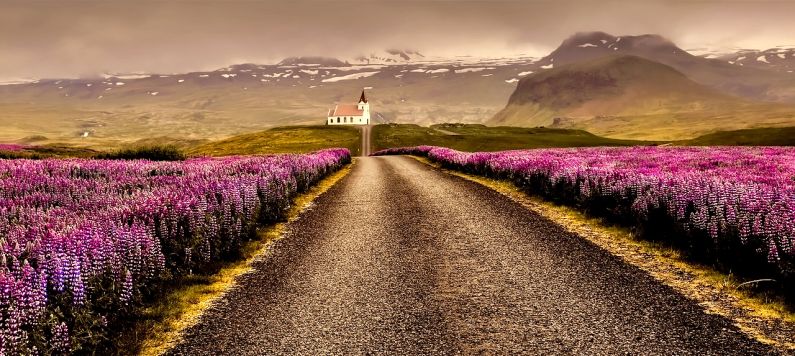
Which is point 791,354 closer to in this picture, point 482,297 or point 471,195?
point 482,297

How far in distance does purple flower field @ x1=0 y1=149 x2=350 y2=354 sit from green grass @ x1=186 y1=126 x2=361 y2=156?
80160mm

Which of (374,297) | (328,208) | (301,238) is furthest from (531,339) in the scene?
(328,208)

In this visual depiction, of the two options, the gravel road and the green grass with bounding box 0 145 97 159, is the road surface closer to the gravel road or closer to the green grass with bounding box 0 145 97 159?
the green grass with bounding box 0 145 97 159

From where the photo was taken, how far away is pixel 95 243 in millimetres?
6320

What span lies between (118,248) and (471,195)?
13583mm

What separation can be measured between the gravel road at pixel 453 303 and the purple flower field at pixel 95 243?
3.42ft

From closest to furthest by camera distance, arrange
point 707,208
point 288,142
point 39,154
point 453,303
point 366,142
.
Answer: point 453,303 → point 707,208 → point 39,154 → point 288,142 → point 366,142

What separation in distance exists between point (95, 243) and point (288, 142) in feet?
354

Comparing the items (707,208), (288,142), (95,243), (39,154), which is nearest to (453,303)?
(95,243)

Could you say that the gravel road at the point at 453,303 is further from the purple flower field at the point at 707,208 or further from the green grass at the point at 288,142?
the green grass at the point at 288,142

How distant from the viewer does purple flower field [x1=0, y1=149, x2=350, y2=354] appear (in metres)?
5.19

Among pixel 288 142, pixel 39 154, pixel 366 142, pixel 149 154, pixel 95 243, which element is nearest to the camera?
Result: pixel 95 243

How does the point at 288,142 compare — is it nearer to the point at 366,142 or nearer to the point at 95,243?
the point at 366,142

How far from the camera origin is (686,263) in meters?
9.10
